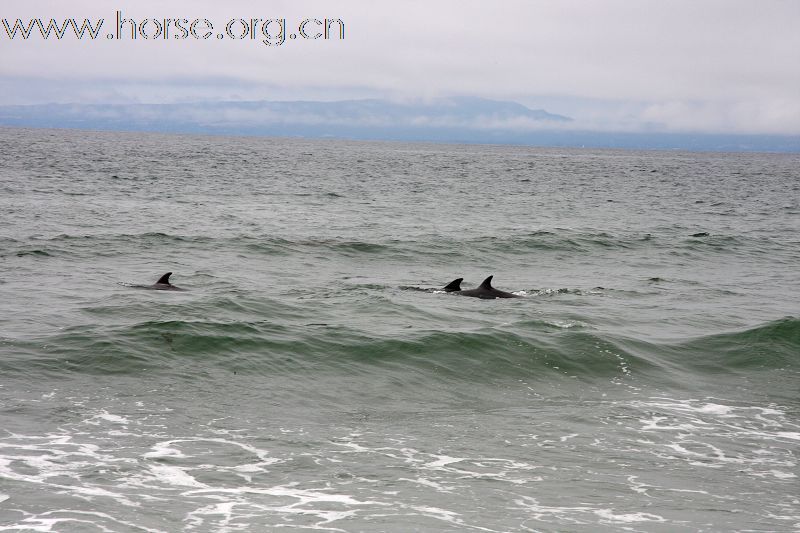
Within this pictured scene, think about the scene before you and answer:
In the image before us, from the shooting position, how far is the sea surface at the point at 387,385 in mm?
10305

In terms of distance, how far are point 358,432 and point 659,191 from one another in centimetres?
6761

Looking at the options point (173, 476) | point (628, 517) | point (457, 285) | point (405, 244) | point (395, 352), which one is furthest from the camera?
point (405, 244)

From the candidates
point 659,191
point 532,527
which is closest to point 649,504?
point 532,527

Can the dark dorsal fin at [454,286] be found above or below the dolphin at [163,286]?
below

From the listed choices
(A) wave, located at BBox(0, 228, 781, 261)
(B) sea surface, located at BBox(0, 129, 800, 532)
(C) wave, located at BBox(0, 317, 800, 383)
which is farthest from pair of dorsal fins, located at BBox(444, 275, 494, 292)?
(A) wave, located at BBox(0, 228, 781, 261)

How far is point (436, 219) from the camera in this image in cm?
4466

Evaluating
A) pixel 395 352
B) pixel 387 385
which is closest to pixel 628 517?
pixel 387 385

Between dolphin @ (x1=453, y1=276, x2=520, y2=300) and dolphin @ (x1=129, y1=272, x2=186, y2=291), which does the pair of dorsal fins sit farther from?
dolphin @ (x1=129, y1=272, x2=186, y2=291)

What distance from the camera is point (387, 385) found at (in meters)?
15.7

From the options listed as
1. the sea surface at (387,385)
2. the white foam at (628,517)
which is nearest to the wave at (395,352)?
the sea surface at (387,385)

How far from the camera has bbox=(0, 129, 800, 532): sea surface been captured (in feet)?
33.8

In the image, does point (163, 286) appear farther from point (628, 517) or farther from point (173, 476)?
point (628, 517)

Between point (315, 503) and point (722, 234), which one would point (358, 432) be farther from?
point (722, 234)

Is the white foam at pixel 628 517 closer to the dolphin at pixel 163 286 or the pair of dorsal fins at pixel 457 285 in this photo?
the pair of dorsal fins at pixel 457 285
